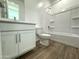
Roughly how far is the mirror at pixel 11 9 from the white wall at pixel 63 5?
1566 mm

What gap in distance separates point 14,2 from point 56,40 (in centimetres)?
232

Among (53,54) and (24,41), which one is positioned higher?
(24,41)

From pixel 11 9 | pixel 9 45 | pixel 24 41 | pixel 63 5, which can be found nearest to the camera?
pixel 9 45

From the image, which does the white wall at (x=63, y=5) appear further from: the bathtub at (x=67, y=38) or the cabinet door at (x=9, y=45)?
the cabinet door at (x=9, y=45)

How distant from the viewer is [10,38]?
1.29 meters

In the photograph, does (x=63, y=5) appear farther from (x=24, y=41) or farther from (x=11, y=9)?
(x=24, y=41)

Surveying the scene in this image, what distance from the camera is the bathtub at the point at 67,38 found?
227 centimetres

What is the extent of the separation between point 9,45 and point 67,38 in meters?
2.06

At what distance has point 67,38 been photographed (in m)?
2.61

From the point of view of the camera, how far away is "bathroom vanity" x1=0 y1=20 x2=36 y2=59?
1.17 meters

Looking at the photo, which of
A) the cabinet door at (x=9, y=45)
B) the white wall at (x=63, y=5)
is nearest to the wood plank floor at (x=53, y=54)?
the cabinet door at (x=9, y=45)

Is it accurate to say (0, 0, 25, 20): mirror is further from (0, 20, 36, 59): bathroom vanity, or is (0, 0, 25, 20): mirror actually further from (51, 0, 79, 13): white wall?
(51, 0, 79, 13): white wall

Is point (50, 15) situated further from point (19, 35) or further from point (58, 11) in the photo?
point (19, 35)

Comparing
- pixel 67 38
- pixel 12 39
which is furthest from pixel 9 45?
pixel 67 38
